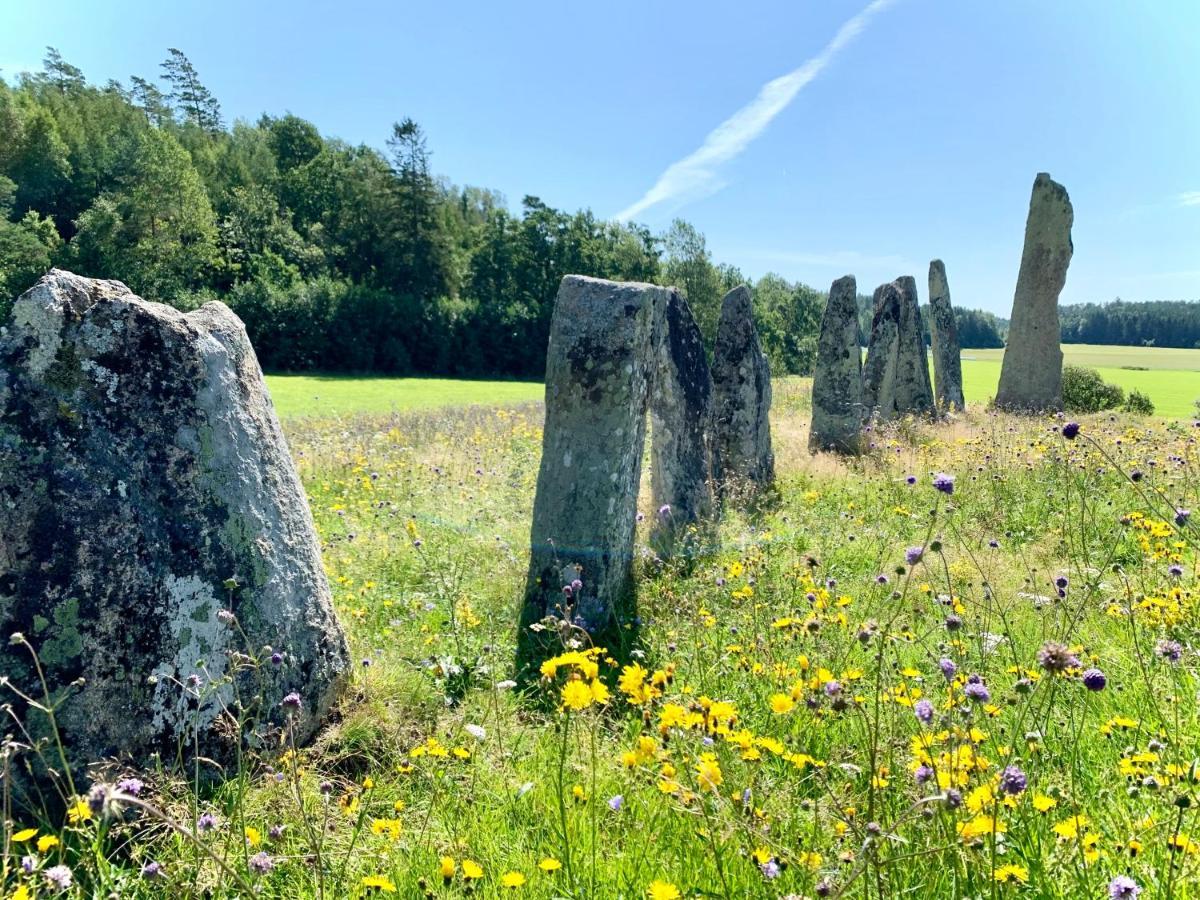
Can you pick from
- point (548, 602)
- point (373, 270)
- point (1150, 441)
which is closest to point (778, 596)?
point (548, 602)

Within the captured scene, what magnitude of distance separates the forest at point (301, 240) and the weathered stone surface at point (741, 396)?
36.5m

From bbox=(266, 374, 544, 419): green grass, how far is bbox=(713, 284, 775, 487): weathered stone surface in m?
13.9

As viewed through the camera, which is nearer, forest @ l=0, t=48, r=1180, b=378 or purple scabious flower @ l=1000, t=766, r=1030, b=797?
purple scabious flower @ l=1000, t=766, r=1030, b=797

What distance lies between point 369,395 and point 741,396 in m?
25.1

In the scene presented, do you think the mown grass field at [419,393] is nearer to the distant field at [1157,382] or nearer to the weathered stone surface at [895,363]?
the distant field at [1157,382]

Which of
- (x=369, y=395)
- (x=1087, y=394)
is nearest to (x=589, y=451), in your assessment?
(x=1087, y=394)

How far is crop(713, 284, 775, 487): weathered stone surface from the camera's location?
1015 centimetres

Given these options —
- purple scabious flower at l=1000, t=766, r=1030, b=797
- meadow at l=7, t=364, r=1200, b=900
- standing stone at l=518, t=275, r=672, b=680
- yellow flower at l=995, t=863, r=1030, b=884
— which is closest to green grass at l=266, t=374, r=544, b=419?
standing stone at l=518, t=275, r=672, b=680

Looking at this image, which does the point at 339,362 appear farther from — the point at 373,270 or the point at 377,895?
the point at 377,895

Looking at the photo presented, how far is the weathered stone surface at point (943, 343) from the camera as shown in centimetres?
2048

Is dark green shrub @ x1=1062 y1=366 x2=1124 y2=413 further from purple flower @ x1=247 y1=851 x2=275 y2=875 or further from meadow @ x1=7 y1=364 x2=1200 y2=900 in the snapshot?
purple flower @ x1=247 y1=851 x2=275 y2=875

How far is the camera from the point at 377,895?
250cm

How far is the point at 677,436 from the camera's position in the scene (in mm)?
8125

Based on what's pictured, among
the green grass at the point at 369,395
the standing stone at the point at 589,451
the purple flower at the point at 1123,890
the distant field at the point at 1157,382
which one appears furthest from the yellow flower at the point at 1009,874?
the green grass at the point at 369,395
